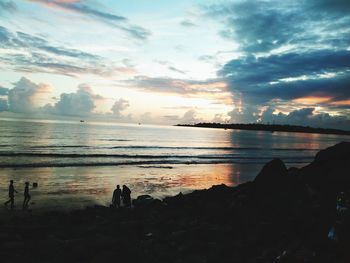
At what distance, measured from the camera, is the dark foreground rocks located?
38.3ft

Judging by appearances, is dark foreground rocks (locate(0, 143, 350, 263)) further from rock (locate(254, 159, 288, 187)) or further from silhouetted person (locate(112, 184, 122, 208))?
silhouetted person (locate(112, 184, 122, 208))

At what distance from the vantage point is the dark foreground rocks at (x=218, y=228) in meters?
11.7

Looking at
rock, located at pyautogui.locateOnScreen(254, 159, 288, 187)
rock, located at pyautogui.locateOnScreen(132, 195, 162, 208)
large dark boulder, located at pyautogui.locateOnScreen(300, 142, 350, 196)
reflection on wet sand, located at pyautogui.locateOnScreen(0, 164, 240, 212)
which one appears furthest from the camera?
reflection on wet sand, located at pyautogui.locateOnScreen(0, 164, 240, 212)

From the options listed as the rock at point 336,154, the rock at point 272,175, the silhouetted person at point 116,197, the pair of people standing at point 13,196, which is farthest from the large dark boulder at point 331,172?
the pair of people standing at point 13,196

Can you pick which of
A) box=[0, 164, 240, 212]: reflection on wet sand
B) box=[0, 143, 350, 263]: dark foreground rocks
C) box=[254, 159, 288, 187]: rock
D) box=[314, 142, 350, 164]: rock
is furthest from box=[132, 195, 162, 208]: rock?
box=[314, 142, 350, 164]: rock

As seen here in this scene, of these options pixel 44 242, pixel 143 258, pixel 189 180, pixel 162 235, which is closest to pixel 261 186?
pixel 162 235

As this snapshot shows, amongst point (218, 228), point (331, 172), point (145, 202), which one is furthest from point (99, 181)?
point (331, 172)

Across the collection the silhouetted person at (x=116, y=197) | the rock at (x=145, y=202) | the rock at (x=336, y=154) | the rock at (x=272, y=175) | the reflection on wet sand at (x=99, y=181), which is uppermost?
the rock at (x=336, y=154)

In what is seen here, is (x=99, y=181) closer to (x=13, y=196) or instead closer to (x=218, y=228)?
(x=13, y=196)

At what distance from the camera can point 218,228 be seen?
1490cm

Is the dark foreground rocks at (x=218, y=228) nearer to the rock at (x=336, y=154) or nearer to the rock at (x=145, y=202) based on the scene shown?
the rock at (x=336, y=154)

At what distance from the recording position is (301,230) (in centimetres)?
1330

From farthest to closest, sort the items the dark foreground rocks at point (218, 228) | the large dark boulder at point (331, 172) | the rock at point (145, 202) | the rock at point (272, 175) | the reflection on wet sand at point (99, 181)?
the reflection on wet sand at point (99, 181) → the rock at point (145, 202) → the rock at point (272, 175) → the large dark boulder at point (331, 172) → the dark foreground rocks at point (218, 228)

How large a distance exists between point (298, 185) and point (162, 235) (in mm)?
8374
